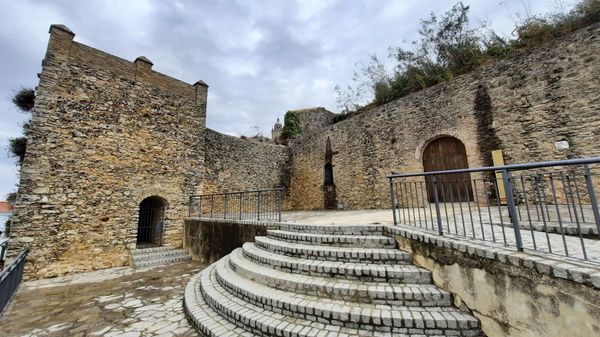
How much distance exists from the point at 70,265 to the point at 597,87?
540 inches

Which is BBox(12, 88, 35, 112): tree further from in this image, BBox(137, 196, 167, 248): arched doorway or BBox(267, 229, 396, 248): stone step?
BBox(267, 229, 396, 248): stone step

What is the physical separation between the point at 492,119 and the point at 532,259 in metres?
6.85

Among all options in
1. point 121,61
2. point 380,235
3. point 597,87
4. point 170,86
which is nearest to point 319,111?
point 170,86

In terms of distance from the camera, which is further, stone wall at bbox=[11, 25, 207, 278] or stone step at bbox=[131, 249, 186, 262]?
stone step at bbox=[131, 249, 186, 262]

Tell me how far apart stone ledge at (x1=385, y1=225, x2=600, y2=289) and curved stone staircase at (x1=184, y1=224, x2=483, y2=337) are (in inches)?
20.2

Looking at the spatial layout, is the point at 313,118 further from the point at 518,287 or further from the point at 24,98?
the point at 518,287

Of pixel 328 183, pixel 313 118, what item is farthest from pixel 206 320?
pixel 313 118

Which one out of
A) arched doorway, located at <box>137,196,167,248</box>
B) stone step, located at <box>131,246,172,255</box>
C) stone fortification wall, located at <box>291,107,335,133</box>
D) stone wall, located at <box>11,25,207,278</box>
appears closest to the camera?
stone wall, located at <box>11,25,207,278</box>

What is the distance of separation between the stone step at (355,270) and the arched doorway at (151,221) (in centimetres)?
636

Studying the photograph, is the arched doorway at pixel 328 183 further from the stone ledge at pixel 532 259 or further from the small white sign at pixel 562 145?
the stone ledge at pixel 532 259

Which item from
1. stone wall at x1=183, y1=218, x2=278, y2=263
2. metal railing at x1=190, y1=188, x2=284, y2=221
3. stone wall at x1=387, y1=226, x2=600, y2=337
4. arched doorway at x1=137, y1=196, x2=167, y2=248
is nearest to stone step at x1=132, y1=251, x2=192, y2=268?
stone wall at x1=183, y1=218, x2=278, y2=263

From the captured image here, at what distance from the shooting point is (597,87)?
566 centimetres

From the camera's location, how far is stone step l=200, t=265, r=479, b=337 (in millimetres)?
2301

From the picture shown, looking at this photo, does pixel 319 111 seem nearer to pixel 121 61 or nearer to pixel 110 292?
pixel 121 61
